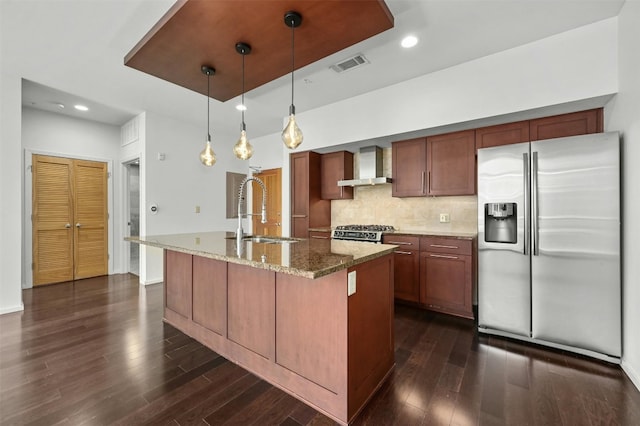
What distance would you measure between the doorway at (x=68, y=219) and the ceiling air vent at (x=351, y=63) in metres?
4.66

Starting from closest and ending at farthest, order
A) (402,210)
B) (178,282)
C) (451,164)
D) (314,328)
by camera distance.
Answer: (314,328)
(178,282)
(451,164)
(402,210)

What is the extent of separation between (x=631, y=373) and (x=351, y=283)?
2.23 metres

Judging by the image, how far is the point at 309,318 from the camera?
1.75 meters

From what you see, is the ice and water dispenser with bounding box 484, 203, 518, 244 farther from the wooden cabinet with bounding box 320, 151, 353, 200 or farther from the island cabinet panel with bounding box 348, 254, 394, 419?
the wooden cabinet with bounding box 320, 151, 353, 200

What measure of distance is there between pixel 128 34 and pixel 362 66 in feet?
7.41

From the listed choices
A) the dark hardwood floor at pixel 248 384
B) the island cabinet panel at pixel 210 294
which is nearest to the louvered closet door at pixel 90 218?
the dark hardwood floor at pixel 248 384

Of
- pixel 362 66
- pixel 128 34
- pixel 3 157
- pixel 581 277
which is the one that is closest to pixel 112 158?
pixel 3 157

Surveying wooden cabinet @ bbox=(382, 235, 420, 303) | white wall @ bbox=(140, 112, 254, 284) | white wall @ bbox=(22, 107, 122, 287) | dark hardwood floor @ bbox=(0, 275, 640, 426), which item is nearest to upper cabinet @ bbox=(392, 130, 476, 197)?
wooden cabinet @ bbox=(382, 235, 420, 303)

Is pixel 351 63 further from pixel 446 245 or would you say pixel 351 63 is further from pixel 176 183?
Result: pixel 176 183

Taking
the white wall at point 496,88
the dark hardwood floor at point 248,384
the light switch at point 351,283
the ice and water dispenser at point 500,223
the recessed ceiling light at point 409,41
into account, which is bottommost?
the dark hardwood floor at point 248,384

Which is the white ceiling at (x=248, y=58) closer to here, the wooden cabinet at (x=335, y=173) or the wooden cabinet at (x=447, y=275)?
the wooden cabinet at (x=335, y=173)

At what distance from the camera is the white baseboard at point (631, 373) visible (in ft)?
6.29

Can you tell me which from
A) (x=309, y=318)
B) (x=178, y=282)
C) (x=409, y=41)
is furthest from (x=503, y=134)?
(x=178, y=282)

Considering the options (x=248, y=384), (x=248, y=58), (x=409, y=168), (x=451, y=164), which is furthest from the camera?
(x=409, y=168)
